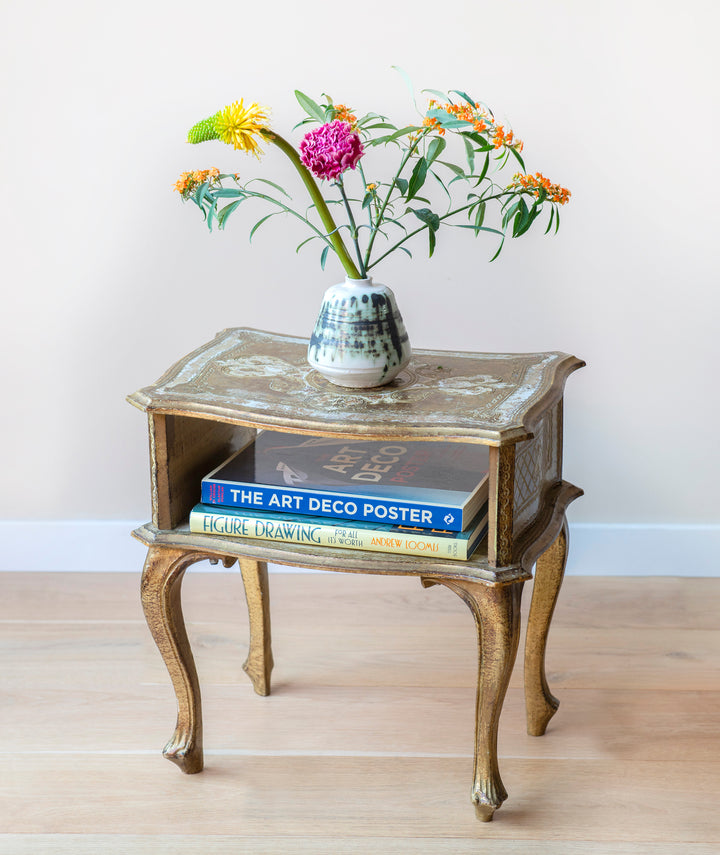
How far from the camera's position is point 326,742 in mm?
1559

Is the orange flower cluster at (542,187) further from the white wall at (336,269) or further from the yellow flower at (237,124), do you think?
the white wall at (336,269)

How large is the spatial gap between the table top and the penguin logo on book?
0.12 meters

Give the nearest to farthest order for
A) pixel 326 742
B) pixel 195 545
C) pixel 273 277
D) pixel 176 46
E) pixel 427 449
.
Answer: pixel 195 545 → pixel 427 449 → pixel 326 742 → pixel 176 46 → pixel 273 277

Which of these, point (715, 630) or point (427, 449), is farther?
point (715, 630)

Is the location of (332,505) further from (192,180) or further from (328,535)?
(192,180)

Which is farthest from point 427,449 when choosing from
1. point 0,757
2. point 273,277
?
point 0,757

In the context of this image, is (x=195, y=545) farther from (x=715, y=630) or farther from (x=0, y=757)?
(x=715, y=630)

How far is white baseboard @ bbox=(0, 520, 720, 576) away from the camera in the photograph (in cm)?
209

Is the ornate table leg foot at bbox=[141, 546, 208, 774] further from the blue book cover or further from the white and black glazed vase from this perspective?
the white and black glazed vase

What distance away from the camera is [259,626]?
1659 millimetres

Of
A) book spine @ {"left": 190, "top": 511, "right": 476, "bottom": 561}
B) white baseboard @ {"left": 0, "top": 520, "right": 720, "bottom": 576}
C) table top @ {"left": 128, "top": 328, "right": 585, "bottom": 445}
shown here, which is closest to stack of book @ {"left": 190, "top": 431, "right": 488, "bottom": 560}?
book spine @ {"left": 190, "top": 511, "right": 476, "bottom": 561}

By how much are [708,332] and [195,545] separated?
4.03 ft

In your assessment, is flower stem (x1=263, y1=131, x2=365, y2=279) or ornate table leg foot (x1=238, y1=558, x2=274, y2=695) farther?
ornate table leg foot (x1=238, y1=558, x2=274, y2=695)

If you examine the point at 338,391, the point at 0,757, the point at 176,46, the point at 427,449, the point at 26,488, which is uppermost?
the point at 176,46
